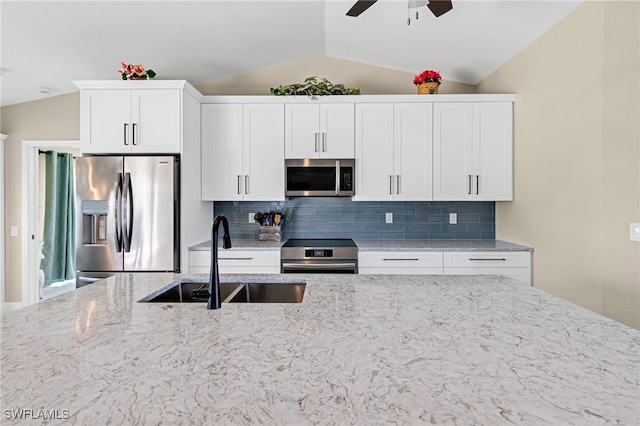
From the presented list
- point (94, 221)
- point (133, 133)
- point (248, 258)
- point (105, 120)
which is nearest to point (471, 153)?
point (248, 258)

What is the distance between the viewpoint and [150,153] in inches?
120

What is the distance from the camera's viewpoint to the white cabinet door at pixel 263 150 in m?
3.46

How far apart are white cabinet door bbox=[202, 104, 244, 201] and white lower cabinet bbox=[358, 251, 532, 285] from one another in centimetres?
145

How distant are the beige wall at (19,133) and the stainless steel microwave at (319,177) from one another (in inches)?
100

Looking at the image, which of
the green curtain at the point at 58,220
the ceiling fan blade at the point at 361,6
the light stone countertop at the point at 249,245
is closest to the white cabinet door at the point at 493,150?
the ceiling fan blade at the point at 361,6

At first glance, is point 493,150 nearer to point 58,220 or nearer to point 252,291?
point 252,291

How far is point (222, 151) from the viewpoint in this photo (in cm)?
347

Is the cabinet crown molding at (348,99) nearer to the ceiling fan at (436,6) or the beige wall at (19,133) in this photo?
the ceiling fan at (436,6)

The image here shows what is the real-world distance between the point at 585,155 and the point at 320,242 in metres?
2.24

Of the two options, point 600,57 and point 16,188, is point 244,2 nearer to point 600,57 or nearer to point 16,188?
point 600,57

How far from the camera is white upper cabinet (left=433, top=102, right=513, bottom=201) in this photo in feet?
11.1

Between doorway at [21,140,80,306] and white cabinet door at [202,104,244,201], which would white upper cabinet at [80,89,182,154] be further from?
doorway at [21,140,80,306]

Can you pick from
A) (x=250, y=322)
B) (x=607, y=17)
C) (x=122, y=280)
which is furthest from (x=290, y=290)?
(x=607, y=17)

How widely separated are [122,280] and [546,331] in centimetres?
179
